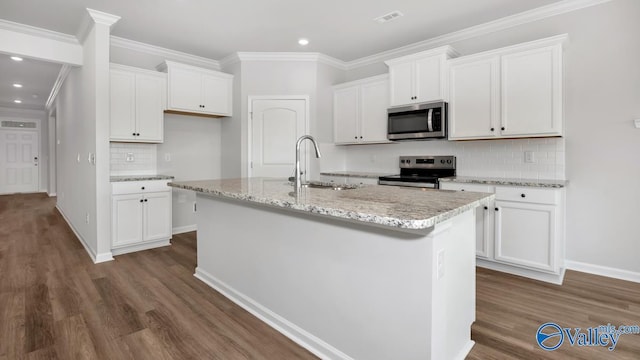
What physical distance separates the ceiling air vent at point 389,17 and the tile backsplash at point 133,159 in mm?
3232

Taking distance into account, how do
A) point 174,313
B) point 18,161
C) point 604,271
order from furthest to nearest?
1. point 18,161
2. point 604,271
3. point 174,313

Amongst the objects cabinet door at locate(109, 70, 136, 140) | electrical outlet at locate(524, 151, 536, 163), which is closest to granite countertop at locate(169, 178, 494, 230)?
electrical outlet at locate(524, 151, 536, 163)

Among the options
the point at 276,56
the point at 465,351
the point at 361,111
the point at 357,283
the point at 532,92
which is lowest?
the point at 465,351

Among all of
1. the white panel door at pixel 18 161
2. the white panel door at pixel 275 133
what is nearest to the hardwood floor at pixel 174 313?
the white panel door at pixel 275 133

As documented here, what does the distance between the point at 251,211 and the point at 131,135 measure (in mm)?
2463

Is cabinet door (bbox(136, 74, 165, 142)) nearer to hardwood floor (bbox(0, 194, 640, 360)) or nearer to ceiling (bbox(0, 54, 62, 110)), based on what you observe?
hardwood floor (bbox(0, 194, 640, 360))

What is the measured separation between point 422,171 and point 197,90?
10.3 ft

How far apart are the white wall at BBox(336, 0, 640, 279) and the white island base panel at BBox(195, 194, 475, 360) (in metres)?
2.01

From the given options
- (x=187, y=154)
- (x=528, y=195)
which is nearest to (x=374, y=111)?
(x=528, y=195)

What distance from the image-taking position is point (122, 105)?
12.3 ft

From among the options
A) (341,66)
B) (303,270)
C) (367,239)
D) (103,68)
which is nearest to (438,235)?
(367,239)

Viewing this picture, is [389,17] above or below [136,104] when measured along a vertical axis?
above

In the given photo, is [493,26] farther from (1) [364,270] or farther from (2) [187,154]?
(2) [187,154]

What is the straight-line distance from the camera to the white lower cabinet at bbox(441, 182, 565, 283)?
9.08 feet
